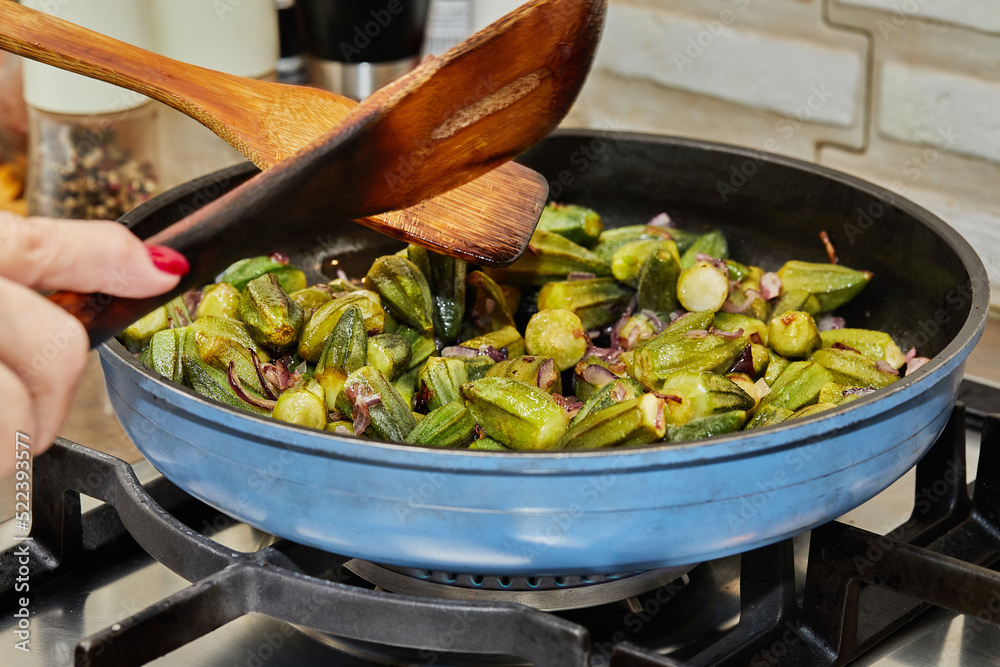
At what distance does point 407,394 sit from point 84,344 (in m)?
0.41

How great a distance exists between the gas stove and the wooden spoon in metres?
0.20

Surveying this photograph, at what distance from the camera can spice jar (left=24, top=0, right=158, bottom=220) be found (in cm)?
148

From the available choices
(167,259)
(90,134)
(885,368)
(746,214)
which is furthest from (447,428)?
(90,134)

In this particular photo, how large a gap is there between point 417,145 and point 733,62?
111 cm

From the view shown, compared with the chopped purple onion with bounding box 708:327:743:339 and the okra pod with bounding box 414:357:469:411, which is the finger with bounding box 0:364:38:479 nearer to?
the okra pod with bounding box 414:357:469:411

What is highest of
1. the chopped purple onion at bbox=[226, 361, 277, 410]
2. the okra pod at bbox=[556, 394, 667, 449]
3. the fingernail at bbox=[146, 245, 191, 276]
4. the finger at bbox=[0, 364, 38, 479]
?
the fingernail at bbox=[146, 245, 191, 276]

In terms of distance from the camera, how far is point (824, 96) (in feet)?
5.24

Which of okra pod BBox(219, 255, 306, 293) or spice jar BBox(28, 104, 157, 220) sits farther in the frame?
spice jar BBox(28, 104, 157, 220)

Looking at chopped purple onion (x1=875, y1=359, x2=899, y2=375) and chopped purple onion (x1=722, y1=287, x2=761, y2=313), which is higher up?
chopped purple onion (x1=875, y1=359, x2=899, y2=375)

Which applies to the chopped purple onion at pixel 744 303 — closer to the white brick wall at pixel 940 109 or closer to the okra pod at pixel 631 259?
the okra pod at pixel 631 259

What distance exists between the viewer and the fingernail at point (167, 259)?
60 cm

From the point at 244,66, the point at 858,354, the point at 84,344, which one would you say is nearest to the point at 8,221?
the point at 84,344

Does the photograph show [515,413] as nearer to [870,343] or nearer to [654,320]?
[654,320]

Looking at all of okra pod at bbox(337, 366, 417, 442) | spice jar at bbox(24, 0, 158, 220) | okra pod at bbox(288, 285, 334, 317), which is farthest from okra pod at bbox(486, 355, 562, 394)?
spice jar at bbox(24, 0, 158, 220)
